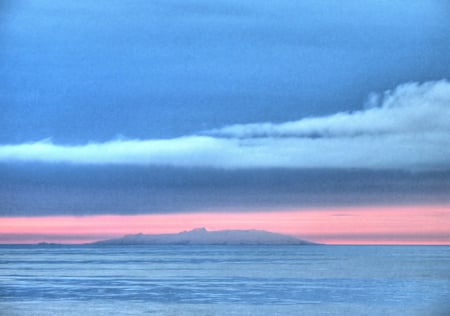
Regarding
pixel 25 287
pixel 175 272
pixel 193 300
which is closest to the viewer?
pixel 193 300

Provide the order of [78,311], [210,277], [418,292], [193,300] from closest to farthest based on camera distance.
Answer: [78,311] → [193,300] → [418,292] → [210,277]

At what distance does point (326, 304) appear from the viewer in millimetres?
18047

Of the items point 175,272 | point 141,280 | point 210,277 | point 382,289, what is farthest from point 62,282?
point 382,289

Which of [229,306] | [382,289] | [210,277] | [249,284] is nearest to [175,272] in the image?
[210,277]

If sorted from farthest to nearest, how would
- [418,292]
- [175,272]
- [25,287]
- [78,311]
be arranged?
[175,272] < [25,287] < [418,292] < [78,311]

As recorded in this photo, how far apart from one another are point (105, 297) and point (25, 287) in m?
5.11

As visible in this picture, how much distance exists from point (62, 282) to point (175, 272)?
682 cm

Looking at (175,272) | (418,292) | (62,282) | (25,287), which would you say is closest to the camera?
(418,292)

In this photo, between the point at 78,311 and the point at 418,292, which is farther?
the point at 418,292

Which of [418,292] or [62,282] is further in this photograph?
[62,282]

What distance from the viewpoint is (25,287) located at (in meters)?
24.3

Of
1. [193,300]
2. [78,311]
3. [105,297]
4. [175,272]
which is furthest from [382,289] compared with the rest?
[175,272]

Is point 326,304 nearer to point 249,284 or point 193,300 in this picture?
point 193,300

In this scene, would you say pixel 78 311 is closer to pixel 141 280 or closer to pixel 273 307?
pixel 273 307
